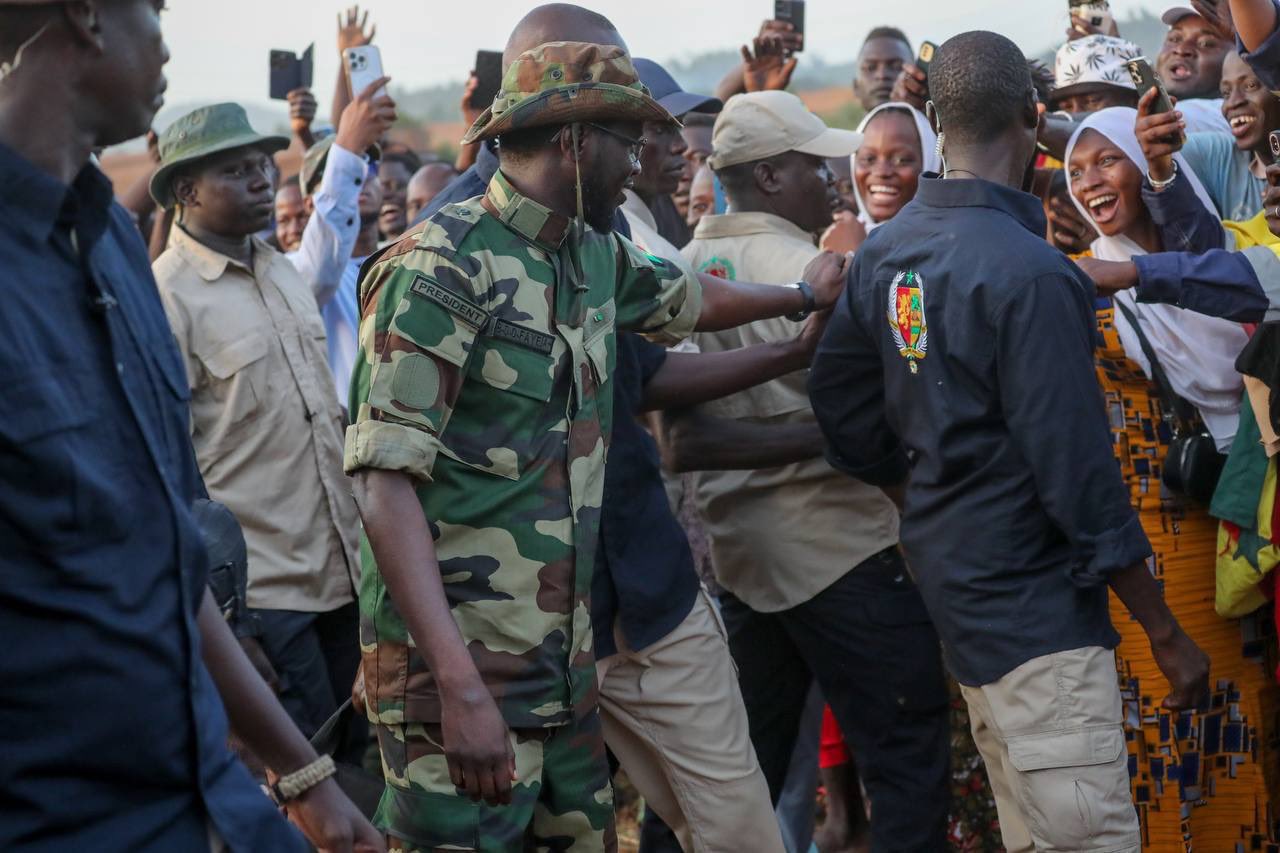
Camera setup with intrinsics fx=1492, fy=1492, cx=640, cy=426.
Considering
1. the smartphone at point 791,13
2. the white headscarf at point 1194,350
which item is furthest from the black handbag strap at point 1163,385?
the smartphone at point 791,13

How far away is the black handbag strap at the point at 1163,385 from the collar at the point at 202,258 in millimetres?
2955

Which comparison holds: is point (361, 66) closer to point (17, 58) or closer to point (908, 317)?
point (908, 317)

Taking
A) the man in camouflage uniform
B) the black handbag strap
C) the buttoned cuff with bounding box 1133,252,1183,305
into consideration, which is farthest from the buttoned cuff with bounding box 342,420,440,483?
the black handbag strap

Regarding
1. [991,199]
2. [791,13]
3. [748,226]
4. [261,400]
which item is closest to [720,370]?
[748,226]

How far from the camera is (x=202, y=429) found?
5055 millimetres

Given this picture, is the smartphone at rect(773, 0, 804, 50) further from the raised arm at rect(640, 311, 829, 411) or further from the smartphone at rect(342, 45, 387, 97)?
the raised arm at rect(640, 311, 829, 411)

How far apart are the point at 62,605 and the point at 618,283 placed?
6.50 ft

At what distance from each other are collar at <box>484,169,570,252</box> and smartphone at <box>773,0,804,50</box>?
4850mm

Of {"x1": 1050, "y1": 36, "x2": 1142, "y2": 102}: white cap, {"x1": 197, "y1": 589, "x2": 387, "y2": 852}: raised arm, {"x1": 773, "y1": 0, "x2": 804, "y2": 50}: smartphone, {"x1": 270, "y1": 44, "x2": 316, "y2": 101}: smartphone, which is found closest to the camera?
{"x1": 197, "y1": 589, "x2": 387, "y2": 852}: raised arm

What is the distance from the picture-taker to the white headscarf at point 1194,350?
4406mm

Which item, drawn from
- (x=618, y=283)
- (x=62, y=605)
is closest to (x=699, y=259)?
(x=618, y=283)

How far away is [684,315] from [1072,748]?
138 cm

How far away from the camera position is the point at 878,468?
4.11 metres

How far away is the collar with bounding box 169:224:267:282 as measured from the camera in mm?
5152
